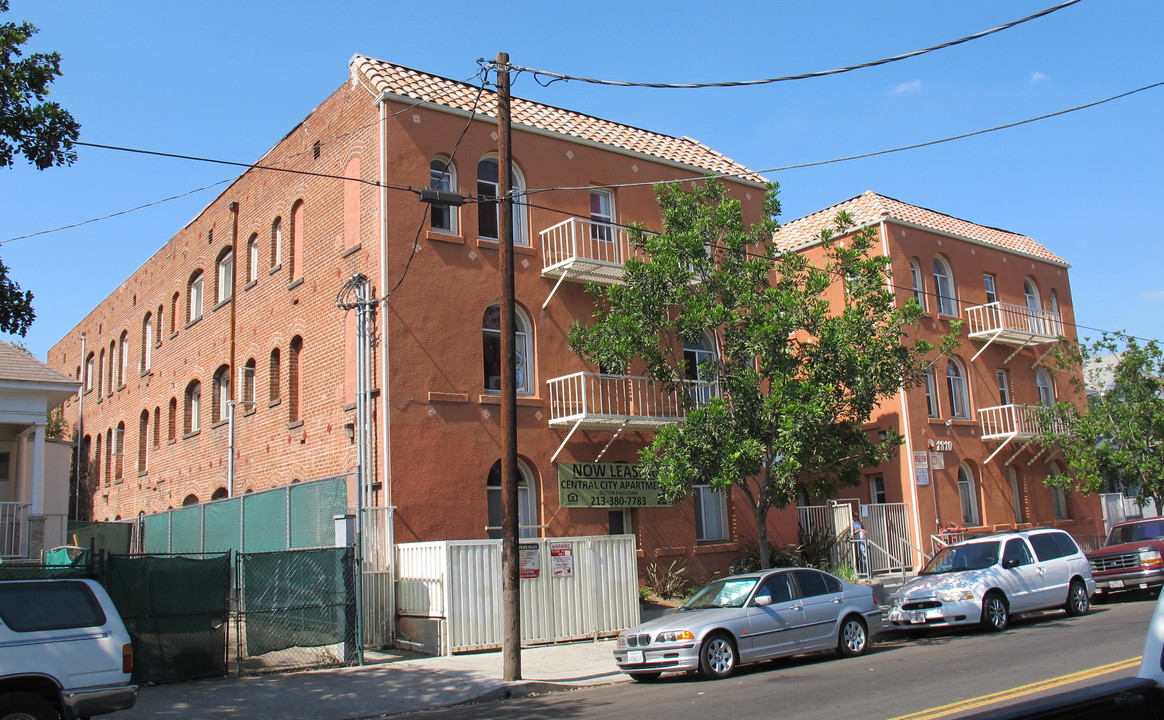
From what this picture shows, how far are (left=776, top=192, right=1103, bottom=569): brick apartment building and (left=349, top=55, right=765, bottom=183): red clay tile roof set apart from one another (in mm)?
6619

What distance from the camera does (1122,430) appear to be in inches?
1050

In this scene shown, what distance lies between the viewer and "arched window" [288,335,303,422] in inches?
830

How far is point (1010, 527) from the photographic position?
28.5 meters

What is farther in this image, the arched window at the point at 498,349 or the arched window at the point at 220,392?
the arched window at the point at 220,392

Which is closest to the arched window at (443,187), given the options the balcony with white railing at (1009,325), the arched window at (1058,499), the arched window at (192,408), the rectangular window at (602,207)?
the rectangular window at (602,207)

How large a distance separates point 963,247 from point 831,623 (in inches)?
783

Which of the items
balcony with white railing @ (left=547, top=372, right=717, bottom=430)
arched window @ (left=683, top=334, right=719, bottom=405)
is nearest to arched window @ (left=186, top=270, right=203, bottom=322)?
balcony with white railing @ (left=547, top=372, right=717, bottom=430)

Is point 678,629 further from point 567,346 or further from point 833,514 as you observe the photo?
point 833,514

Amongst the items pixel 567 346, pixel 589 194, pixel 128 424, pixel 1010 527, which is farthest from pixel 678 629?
pixel 128 424

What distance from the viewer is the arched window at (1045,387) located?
31.5 metres

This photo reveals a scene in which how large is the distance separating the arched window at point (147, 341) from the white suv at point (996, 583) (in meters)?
24.7

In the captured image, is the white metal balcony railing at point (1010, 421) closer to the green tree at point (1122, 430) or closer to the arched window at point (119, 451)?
the green tree at point (1122, 430)

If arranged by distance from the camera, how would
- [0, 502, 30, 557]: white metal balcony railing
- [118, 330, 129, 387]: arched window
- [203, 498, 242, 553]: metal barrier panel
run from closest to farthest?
[0, 502, 30, 557]: white metal balcony railing, [203, 498, 242, 553]: metal barrier panel, [118, 330, 129, 387]: arched window

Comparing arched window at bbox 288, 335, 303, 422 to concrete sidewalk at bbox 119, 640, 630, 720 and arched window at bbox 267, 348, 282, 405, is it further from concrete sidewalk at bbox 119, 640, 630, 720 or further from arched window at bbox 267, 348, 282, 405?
concrete sidewalk at bbox 119, 640, 630, 720
